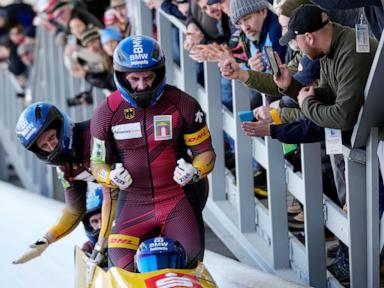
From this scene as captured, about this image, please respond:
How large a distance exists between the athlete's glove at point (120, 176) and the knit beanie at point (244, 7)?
1.12m

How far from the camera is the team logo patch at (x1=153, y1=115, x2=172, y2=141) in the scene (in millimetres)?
5441

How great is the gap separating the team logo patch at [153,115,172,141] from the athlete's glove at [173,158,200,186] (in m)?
0.22

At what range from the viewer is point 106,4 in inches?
396

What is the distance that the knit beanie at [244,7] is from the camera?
5875 mm

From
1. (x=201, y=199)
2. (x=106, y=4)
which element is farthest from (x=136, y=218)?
(x=106, y=4)

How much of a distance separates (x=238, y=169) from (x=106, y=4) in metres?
3.97

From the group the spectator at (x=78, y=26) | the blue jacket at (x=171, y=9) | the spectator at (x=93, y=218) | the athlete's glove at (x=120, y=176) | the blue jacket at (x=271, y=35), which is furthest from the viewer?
the spectator at (x=78, y=26)

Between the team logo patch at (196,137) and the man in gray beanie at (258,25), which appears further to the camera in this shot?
the man in gray beanie at (258,25)

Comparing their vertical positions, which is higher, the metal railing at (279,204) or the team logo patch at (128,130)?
the team logo patch at (128,130)

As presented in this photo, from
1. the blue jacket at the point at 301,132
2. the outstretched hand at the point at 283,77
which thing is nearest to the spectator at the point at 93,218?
the blue jacket at the point at 301,132

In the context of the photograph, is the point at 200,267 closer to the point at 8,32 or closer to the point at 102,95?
the point at 102,95

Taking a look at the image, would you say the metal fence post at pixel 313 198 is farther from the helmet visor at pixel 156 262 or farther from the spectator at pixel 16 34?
the spectator at pixel 16 34

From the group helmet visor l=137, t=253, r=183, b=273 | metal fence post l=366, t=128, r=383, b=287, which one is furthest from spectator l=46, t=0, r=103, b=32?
helmet visor l=137, t=253, r=183, b=273

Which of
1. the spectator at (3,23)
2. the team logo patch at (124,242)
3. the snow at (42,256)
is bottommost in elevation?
the snow at (42,256)
